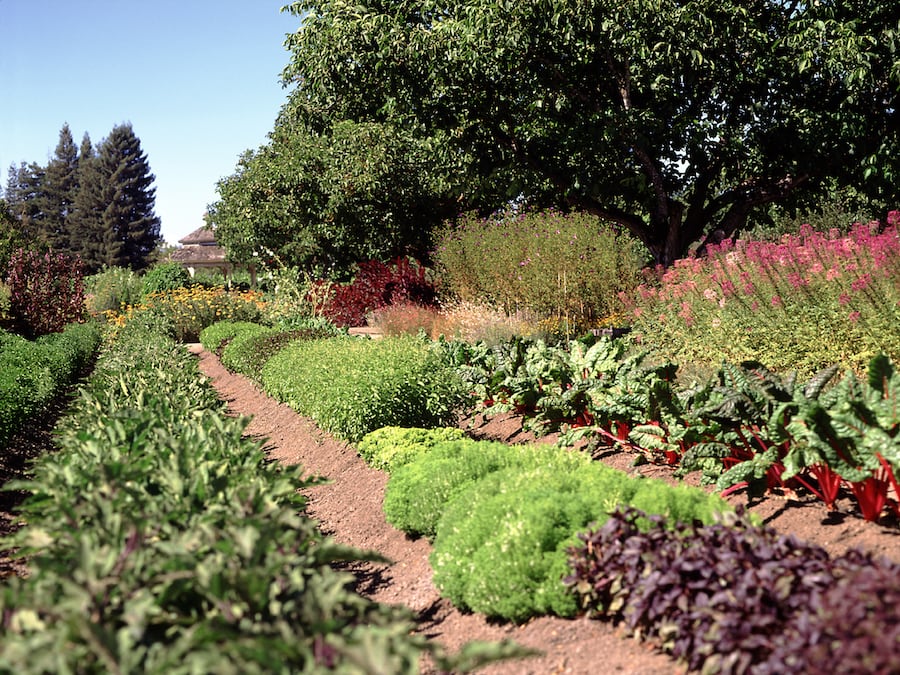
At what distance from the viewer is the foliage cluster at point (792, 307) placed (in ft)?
22.7

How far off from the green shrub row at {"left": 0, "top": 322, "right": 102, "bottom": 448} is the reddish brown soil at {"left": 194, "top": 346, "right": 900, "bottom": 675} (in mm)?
2513

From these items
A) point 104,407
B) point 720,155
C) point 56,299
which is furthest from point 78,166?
point 104,407

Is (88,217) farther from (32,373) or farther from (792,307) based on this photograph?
(792,307)

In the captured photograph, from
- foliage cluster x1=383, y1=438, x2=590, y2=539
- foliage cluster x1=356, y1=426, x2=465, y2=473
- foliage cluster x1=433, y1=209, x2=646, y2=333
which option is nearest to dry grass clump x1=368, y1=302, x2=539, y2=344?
foliage cluster x1=433, y1=209, x2=646, y2=333

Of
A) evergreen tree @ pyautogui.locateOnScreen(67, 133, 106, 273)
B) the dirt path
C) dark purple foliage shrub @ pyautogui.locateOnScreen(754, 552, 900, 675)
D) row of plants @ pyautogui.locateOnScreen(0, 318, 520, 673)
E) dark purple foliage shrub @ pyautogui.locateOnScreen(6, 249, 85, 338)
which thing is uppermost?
evergreen tree @ pyautogui.locateOnScreen(67, 133, 106, 273)

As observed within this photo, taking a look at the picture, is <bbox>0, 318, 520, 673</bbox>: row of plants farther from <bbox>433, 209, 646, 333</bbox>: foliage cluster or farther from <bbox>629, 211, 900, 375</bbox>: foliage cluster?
<bbox>433, 209, 646, 333</bbox>: foliage cluster

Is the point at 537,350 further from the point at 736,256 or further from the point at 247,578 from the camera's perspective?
the point at 247,578

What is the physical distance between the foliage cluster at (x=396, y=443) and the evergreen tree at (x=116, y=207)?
6543cm

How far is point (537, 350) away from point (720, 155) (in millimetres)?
10004

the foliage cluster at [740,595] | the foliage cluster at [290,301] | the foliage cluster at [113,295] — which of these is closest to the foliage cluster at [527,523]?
the foliage cluster at [740,595]

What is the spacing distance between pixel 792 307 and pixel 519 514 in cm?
→ 489

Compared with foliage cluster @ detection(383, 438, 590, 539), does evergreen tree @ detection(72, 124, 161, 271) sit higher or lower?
higher

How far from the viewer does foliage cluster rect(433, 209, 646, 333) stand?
13.5 metres

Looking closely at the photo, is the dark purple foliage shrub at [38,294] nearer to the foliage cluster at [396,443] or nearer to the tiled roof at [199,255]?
Answer: the foliage cluster at [396,443]
